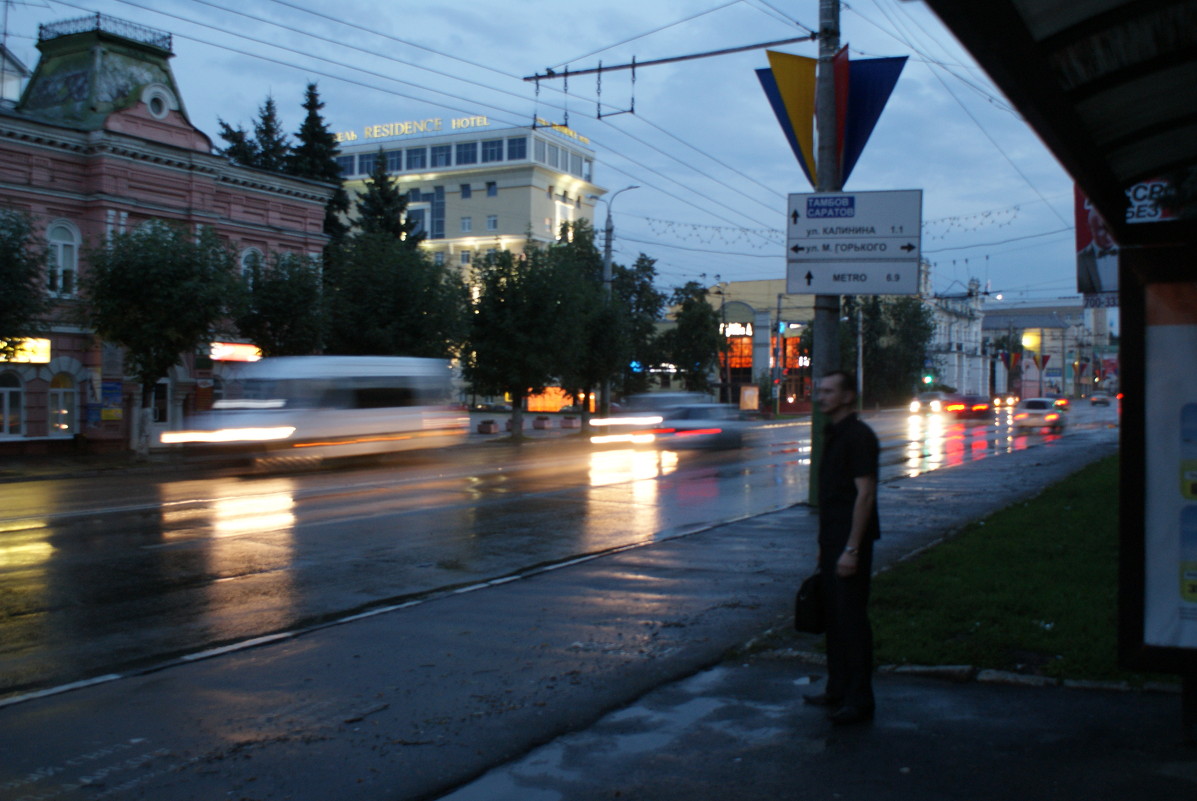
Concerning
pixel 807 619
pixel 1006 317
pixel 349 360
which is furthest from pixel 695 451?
pixel 1006 317

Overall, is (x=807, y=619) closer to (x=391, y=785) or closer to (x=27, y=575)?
(x=391, y=785)

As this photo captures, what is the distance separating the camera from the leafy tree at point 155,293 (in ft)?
88.1

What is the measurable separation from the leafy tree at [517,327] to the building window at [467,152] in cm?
5628

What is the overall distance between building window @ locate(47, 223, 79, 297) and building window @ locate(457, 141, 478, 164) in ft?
207

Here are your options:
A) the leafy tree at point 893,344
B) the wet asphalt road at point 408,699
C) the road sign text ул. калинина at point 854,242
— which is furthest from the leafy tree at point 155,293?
the leafy tree at point 893,344

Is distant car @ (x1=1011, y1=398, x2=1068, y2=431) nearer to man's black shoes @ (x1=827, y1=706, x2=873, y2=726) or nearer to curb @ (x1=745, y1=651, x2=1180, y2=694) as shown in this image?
curb @ (x1=745, y1=651, x2=1180, y2=694)

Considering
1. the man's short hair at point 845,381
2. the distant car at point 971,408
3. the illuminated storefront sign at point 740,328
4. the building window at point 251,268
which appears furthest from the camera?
the illuminated storefront sign at point 740,328

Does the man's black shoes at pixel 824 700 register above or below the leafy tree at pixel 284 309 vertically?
below

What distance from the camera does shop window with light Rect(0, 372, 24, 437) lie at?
30.2 meters

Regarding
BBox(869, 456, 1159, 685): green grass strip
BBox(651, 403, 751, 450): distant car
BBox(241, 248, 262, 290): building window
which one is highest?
BBox(241, 248, 262, 290): building window

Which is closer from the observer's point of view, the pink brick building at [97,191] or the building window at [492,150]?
the pink brick building at [97,191]

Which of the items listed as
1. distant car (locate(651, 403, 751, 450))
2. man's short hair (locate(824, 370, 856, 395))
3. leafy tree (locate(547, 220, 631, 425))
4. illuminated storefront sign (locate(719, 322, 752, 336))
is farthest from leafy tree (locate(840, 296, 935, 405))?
man's short hair (locate(824, 370, 856, 395))

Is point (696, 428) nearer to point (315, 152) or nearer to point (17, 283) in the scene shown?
point (17, 283)

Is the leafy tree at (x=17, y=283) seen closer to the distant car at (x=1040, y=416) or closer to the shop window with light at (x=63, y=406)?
the shop window with light at (x=63, y=406)
